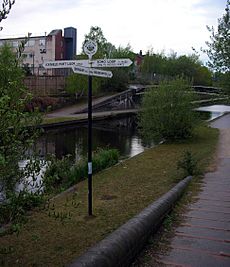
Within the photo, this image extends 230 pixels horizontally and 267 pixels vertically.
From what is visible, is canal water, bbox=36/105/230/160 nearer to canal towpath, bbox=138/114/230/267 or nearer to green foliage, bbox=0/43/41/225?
canal towpath, bbox=138/114/230/267

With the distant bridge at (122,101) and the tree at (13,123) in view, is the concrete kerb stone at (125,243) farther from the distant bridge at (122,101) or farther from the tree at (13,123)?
the distant bridge at (122,101)

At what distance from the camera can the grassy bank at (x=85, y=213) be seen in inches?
234

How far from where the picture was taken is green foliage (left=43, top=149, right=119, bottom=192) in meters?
4.56

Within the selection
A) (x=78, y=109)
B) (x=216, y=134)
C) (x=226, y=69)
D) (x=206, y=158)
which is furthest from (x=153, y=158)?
(x=78, y=109)

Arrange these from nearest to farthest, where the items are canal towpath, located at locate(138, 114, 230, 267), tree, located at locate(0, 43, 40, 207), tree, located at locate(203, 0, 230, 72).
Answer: tree, located at locate(0, 43, 40, 207)
canal towpath, located at locate(138, 114, 230, 267)
tree, located at locate(203, 0, 230, 72)

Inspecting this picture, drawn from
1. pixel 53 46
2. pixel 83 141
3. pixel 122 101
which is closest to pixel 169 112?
pixel 83 141

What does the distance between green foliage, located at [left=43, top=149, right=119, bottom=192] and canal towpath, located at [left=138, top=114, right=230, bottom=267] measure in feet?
4.85

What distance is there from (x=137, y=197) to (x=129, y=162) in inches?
258

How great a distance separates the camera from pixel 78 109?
144ft

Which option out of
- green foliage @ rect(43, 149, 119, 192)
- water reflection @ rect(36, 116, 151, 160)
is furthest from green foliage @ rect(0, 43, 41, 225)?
water reflection @ rect(36, 116, 151, 160)

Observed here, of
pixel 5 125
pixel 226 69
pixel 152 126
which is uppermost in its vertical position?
pixel 226 69

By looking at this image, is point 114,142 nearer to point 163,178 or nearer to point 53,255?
point 163,178


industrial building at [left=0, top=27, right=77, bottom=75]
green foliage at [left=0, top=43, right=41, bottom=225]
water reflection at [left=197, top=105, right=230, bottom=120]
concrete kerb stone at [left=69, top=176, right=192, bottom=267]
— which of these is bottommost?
water reflection at [left=197, top=105, right=230, bottom=120]

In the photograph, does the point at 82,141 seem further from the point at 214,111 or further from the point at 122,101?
the point at 214,111
